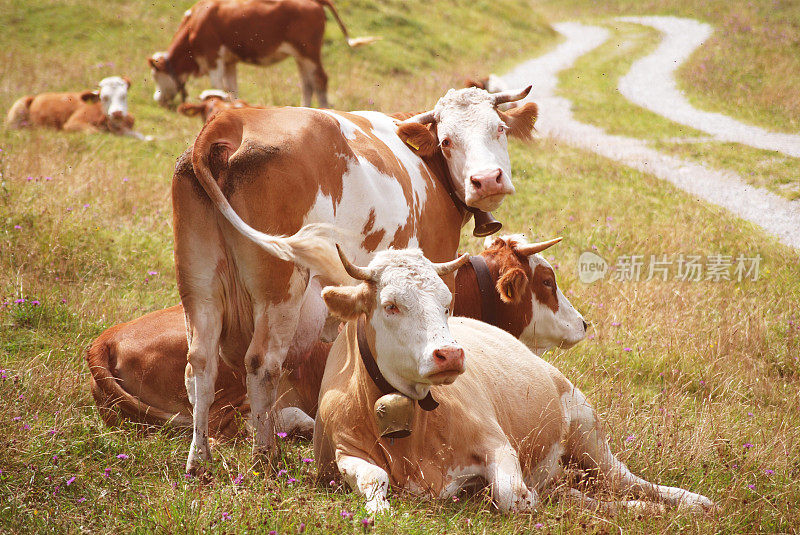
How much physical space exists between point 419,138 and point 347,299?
2.14 m

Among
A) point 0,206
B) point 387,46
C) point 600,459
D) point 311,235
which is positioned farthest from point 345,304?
point 387,46

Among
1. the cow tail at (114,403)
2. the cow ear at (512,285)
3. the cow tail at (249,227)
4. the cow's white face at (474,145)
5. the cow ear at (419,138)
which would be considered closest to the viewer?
the cow tail at (249,227)

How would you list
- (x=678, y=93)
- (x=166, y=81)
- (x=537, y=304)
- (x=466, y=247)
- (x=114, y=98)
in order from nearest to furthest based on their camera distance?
(x=537, y=304) → (x=466, y=247) → (x=114, y=98) → (x=166, y=81) → (x=678, y=93)

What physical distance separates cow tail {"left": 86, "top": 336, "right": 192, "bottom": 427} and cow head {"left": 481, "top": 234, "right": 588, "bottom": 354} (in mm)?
2665

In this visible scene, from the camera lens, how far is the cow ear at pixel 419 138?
19.4 feet

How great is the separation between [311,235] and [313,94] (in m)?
12.7

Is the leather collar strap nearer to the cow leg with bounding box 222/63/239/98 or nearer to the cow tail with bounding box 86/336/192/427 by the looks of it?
the cow tail with bounding box 86/336/192/427

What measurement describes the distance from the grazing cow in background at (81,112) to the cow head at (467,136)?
8544 mm

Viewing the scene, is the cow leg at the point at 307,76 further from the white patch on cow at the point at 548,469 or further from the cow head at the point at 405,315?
the cow head at the point at 405,315

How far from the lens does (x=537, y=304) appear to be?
6398mm

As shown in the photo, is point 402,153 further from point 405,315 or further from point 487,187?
point 405,315

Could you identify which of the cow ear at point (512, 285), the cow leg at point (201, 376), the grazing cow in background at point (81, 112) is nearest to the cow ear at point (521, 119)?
the cow ear at point (512, 285)

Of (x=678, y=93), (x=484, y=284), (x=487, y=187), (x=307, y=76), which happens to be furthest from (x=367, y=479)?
(x=678, y=93)

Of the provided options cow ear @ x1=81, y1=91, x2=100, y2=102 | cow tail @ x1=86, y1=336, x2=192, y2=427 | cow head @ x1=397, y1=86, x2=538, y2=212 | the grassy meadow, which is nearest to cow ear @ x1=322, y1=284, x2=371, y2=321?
the grassy meadow
